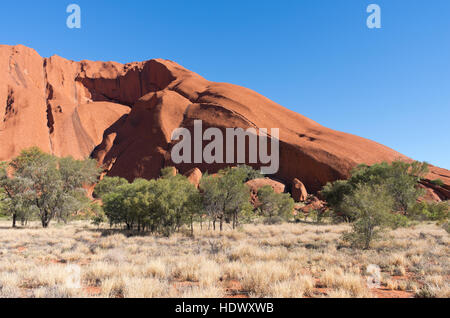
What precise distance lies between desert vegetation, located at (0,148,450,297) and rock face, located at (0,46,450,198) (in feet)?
83.4

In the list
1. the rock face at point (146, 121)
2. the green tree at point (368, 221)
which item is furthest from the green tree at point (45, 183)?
the rock face at point (146, 121)

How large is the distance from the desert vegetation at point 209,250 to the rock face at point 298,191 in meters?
17.1

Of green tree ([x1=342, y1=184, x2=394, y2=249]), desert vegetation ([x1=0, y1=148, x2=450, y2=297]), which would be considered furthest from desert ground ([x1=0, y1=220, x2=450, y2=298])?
green tree ([x1=342, y1=184, x2=394, y2=249])

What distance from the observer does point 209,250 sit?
39.5 feet

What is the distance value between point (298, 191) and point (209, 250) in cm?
4315

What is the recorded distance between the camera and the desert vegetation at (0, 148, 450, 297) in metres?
6.07

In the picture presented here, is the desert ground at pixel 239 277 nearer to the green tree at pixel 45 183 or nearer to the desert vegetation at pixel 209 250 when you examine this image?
the desert vegetation at pixel 209 250

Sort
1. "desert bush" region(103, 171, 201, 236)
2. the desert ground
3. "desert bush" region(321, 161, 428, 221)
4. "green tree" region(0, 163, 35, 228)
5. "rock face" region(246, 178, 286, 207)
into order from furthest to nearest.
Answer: "rock face" region(246, 178, 286, 207) → "desert bush" region(321, 161, 428, 221) → "green tree" region(0, 163, 35, 228) → "desert bush" region(103, 171, 201, 236) → the desert ground

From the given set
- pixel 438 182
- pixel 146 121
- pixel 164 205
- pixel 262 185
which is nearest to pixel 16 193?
pixel 164 205

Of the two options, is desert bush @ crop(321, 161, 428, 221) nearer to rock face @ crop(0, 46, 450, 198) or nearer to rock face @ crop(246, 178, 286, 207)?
rock face @ crop(246, 178, 286, 207)

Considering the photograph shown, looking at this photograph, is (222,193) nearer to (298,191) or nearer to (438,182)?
(298,191)
